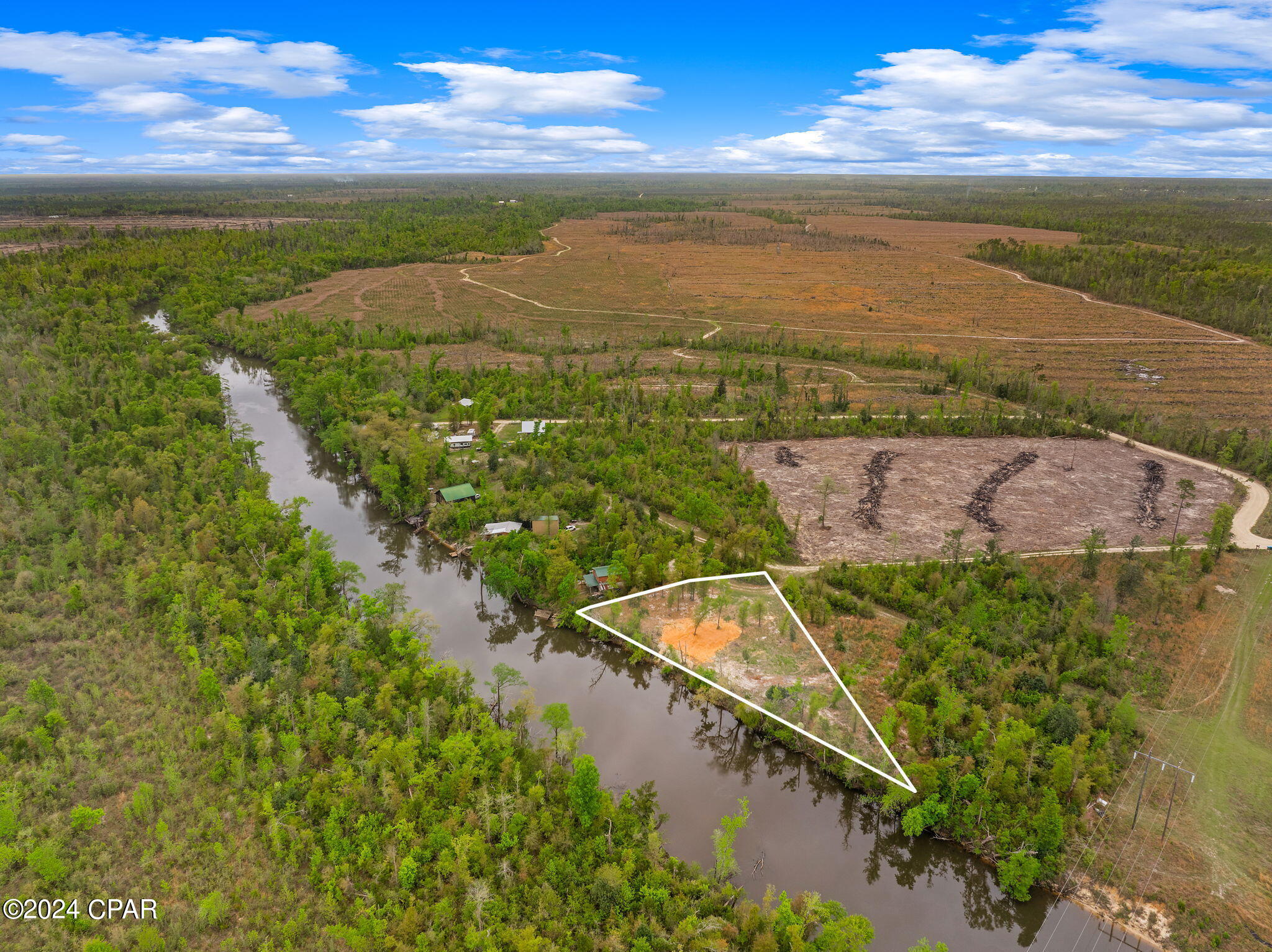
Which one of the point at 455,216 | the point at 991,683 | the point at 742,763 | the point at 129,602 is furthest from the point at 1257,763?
the point at 455,216

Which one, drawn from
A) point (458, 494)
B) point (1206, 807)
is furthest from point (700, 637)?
point (458, 494)

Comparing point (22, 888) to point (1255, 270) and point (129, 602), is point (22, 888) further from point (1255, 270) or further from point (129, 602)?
point (1255, 270)

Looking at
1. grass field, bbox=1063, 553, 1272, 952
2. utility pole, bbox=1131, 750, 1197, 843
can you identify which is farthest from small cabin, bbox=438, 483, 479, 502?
utility pole, bbox=1131, 750, 1197, 843

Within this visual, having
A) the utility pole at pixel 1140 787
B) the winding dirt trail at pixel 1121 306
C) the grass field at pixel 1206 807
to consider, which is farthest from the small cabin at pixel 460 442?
the winding dirt trail at pixel 1121 306

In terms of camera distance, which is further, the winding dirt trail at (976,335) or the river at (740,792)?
the winding dirt trail at (976,335)

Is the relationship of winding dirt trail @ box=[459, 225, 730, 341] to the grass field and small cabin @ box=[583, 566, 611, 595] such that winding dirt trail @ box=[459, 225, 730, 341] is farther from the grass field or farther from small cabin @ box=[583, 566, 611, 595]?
the grass field

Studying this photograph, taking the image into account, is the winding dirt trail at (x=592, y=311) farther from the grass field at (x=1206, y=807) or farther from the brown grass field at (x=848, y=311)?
the grass field at (x=1206, y=807)

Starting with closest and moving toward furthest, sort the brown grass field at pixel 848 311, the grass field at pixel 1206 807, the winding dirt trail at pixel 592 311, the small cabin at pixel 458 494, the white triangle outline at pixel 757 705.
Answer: the grass field at pixel 1206 807
the white triangle outline at pixel 757 705
the small cabin at pixel 458 494
the brown grass field at pixel 848 311
the winding dirt trail at pixel 592 311
